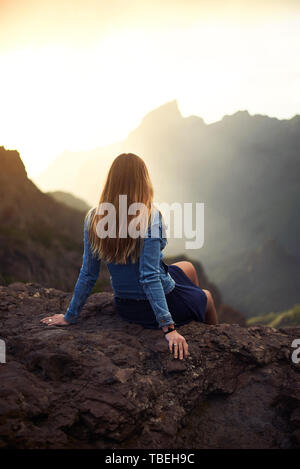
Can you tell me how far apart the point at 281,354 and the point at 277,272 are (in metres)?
148

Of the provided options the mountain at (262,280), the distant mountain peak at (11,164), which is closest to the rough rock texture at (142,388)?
the distant mountain peak at (11,164)

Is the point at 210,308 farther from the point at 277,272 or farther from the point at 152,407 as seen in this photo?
the point at 277,272

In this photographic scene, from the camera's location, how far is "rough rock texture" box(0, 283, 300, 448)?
2484mm

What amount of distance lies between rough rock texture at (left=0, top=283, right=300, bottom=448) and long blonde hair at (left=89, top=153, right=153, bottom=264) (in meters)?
0.91

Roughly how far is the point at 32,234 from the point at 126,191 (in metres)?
25.7

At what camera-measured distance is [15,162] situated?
28984 mm

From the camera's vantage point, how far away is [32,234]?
27.2 metres

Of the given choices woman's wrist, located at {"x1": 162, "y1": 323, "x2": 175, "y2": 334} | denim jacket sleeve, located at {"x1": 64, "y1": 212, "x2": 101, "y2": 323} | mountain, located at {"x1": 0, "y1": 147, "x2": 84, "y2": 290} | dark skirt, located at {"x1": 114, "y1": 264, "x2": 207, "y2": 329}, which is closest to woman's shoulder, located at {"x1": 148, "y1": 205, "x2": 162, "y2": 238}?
dark skirt, located at {"x1": 114, "y1": 264, "x2": 207, "y2": 329}

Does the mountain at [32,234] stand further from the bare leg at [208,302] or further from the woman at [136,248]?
the woman at [136,248]

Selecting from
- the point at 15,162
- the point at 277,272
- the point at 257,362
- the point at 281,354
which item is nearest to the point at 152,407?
the point at 257,362

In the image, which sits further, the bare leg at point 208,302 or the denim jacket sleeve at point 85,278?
the bare leg at point 208,302

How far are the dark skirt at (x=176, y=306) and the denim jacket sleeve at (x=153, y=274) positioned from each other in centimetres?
33

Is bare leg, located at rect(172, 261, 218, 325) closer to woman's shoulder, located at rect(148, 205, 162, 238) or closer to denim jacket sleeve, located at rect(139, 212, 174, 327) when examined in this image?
denim jacket sleeve, located at rect(139, 212, 174, 327)

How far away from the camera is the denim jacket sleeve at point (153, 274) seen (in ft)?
10.2
